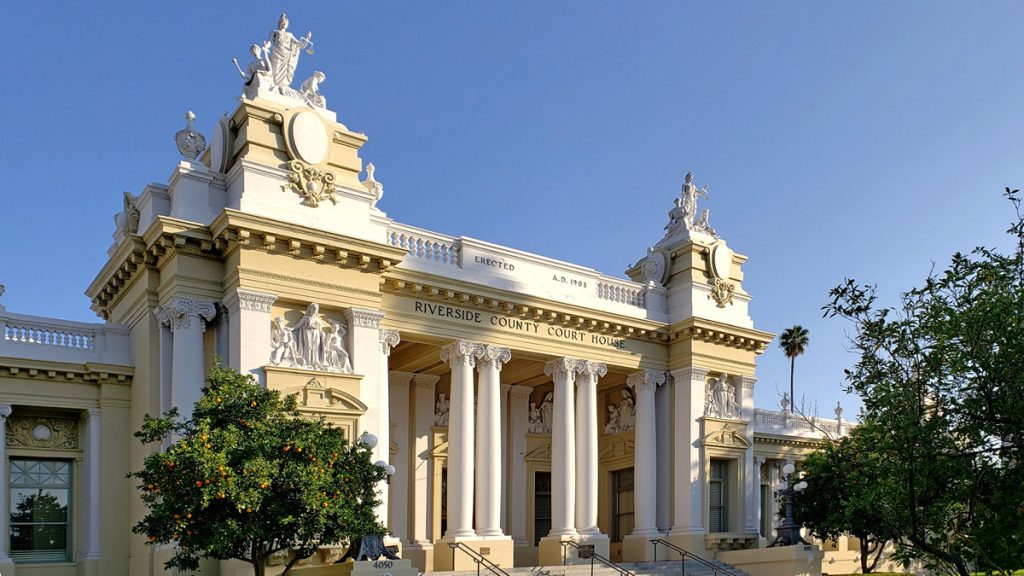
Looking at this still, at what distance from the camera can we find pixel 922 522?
40.1 ft

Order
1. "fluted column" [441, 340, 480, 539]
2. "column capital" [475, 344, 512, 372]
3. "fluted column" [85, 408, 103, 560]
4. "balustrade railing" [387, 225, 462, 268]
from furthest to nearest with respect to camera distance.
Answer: "column capital" [475, 344, 512, 372] → "fluted column" [441, 340, 480, 539] → "balustrade railing" [387, 225, 462, 268] → "fluted column" [85, 408, 103, 560]

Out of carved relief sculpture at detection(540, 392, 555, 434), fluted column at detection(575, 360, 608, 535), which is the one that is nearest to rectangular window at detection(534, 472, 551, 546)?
carved relief sculpture at detection(540, 392, 555, 434)

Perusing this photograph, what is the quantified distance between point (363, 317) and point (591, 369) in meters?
7.78

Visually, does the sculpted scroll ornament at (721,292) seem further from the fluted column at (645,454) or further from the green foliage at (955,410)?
the green foliage at (955,410)

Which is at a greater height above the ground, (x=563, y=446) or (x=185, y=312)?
(x=185, y=312)

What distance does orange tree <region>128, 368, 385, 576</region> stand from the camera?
47.1ft

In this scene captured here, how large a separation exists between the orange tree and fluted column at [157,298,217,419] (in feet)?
10.5

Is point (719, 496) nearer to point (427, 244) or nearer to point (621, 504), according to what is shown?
point (621, 504)

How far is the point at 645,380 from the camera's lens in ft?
88.9

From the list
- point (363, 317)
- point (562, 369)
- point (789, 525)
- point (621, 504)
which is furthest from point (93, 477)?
point (789, 525)

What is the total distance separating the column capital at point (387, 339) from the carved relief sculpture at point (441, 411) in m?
6.25

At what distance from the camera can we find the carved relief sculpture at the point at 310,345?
1938cm

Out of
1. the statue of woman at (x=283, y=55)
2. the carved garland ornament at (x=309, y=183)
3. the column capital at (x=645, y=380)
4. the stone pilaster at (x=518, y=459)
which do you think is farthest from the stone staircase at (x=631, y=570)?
the statue of woman at (x=283, y=55)

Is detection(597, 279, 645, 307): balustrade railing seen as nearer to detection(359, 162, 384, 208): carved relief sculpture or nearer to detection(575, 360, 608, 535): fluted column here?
detection(575, 360, 608, 535): fluted column
